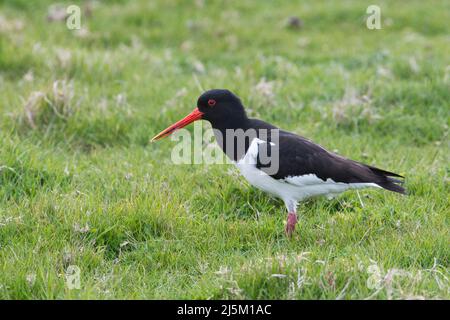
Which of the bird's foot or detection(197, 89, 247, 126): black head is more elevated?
detection(197, 89, 247, 126): black head

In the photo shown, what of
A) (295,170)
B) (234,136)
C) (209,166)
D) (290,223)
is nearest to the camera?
(290,223)

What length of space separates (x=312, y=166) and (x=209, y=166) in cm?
118

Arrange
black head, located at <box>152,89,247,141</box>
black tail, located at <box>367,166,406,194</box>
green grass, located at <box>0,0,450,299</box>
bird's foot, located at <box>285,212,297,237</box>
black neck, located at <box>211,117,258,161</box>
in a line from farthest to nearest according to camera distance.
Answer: black head, located at <box>152,89,247,141</box>
black neck, located at <box>211,117,258,161</box>
black tail, located at <box>367,166,406,194</box>
bird's foot, located at <box>285,212,297,237</box>
green grass, located at <box>0,0,450,299</box>

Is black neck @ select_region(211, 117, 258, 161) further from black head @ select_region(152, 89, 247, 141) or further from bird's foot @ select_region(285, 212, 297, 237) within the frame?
bird's foot @ select_region(285, 212, 297, 237)

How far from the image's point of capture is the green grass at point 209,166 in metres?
4.18

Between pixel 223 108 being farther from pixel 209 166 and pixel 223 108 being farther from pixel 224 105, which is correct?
pixel 209 166

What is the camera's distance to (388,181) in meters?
4.98

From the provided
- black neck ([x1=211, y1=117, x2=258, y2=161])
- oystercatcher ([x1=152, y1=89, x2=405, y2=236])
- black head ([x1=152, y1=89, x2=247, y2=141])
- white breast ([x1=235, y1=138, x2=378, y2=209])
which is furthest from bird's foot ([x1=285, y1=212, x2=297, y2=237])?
black head ([x1=152, y1=89, x2=247, y2=141])

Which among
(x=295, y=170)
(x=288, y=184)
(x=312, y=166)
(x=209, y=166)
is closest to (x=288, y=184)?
(x=288, y=184)

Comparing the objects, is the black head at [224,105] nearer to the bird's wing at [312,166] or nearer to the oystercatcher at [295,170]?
the oystercatcher at [295,170]

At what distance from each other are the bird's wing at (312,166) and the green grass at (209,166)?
11.3 inches

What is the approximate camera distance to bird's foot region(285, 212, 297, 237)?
188 inches
